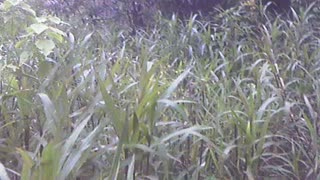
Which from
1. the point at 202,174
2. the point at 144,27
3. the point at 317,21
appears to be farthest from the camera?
the point at 144,27

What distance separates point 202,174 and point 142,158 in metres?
0.42

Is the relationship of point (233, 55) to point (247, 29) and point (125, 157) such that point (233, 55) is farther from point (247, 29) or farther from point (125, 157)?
point (125, 157)

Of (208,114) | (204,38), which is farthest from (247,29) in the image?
(208,114)

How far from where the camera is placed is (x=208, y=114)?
3.42 metres

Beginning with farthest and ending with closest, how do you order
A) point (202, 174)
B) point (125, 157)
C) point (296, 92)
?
point (296, 92)
point (202, 174)
point (125, 157)

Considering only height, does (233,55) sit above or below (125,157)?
below

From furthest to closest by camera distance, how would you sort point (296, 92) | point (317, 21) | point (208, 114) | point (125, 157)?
point (317, 21) → point (296, 92) → point (208, 114) → point (125, 157)

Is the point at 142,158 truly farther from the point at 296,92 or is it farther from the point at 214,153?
the point at 296,92

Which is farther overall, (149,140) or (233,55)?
(233,55)

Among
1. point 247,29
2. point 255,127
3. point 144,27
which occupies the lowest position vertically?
point 144,27

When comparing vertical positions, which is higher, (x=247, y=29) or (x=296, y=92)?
Result: (x=296, y=92)

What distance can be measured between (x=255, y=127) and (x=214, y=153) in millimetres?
227

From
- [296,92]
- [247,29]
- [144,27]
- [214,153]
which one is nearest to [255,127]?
[214,153]

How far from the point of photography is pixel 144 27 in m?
8.09
